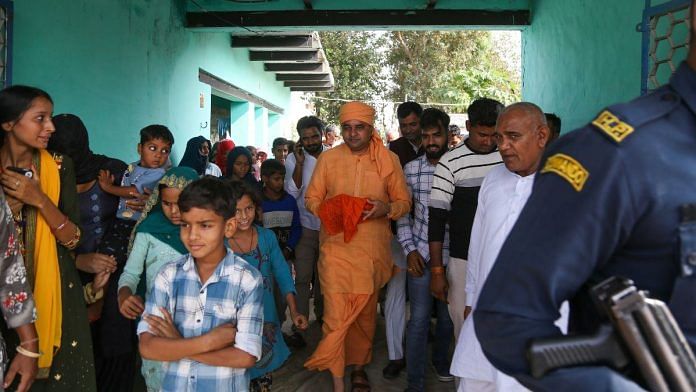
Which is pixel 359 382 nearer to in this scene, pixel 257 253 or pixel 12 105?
pixel 257 253

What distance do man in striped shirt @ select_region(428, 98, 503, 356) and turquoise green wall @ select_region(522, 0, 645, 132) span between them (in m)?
1.71

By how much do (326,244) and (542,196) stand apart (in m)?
3.08

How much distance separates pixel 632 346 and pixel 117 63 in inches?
227

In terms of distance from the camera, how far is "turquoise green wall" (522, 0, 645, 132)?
483cm

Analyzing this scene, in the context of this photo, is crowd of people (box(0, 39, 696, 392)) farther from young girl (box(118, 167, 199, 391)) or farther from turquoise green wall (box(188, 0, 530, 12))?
turquoise green wall (box(188, 0, 530, 12))

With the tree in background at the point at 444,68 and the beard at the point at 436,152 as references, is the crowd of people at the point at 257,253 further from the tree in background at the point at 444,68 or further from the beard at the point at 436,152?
the tree in background at the point at 444,68

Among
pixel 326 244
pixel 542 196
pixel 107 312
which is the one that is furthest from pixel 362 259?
pixel 542 196

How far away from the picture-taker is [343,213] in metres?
3.99

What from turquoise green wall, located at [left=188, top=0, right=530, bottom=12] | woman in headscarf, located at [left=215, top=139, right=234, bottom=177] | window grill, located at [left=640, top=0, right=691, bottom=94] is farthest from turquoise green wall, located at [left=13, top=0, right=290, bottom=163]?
window grill, located at [left=640, top=0, right=691, bottom=94]

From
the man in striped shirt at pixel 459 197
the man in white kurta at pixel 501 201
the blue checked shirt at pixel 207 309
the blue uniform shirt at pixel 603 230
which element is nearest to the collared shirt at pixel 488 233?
the man in white kurta at pixel 501 201

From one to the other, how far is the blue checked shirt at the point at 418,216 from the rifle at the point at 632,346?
2946 mm

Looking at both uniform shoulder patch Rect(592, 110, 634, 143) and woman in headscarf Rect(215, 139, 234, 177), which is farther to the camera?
woman in headscarf Rect(215, 139, 234, 177)

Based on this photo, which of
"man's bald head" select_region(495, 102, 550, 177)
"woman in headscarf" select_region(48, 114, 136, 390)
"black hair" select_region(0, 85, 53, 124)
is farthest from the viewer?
"woman in headscarf" select_region(48, 114, 136, 390)

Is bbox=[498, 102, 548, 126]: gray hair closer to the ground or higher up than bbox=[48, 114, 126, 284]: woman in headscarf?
higher up
